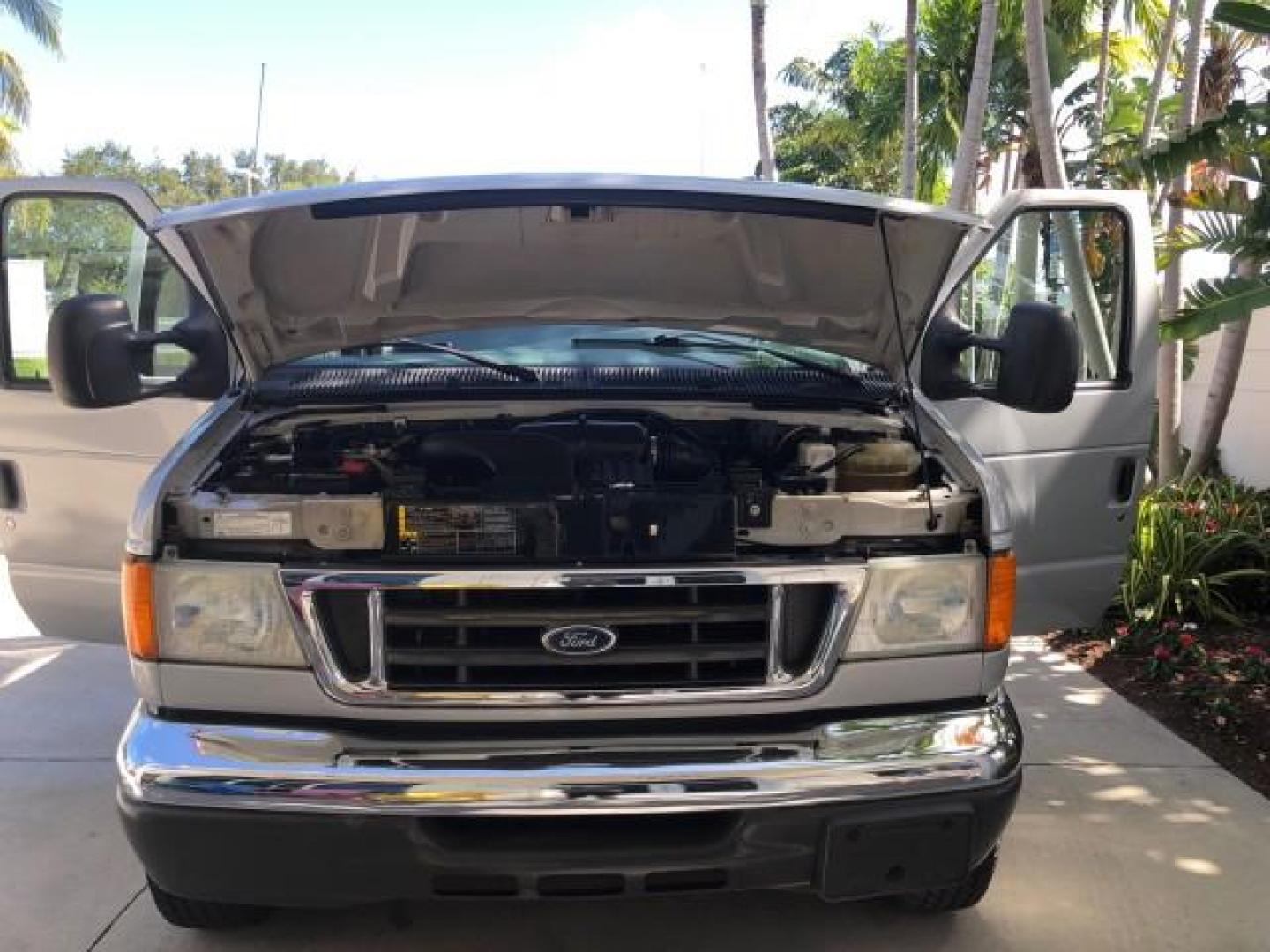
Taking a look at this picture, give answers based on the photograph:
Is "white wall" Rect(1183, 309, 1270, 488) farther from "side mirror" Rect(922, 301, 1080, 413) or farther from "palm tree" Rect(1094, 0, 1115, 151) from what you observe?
"side mirror" Rect(922, 301, 1080, 413)

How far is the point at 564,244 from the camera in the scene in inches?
129

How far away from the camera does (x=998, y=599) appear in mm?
2572

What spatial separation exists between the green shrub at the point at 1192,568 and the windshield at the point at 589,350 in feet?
A: 10.8

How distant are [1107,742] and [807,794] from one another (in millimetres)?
2803

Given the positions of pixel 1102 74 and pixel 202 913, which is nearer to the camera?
pixel 202 913

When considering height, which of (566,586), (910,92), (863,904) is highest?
(910,92)

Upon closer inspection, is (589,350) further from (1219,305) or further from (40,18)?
(40,18)

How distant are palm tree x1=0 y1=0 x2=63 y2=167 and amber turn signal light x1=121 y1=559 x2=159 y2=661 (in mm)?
26982

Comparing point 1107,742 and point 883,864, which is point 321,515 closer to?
point 883,864

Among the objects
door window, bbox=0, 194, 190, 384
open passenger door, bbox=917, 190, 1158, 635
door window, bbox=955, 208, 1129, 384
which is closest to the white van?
door window, bbox=0, 194, 190, 384

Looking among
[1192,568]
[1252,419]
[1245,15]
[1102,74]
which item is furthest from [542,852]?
[1102,74]

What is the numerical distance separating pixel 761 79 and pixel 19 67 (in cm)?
2182

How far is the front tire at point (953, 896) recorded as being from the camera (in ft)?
9.77

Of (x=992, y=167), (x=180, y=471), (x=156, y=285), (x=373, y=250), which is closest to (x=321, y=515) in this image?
(x=180, y=471)
